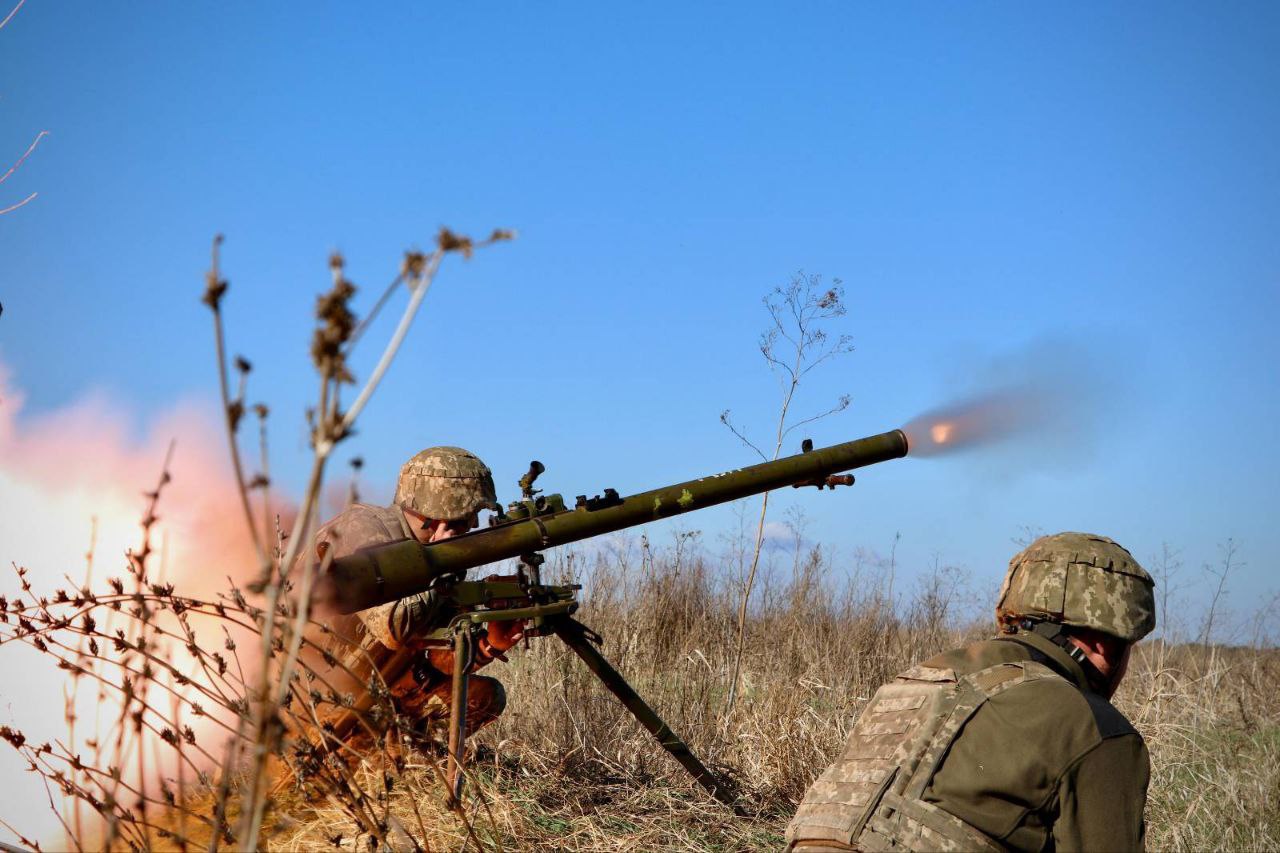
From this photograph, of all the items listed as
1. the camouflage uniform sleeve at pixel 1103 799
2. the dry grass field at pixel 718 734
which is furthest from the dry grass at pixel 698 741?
the camouflage uniform sleeve at pixel 1103 799

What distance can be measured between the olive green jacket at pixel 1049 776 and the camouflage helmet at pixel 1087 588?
515 millimetres

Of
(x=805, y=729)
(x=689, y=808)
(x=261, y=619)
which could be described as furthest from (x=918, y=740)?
(x=805, y=729)

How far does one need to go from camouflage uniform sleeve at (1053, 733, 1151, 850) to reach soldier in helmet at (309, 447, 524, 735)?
2485 millimetres

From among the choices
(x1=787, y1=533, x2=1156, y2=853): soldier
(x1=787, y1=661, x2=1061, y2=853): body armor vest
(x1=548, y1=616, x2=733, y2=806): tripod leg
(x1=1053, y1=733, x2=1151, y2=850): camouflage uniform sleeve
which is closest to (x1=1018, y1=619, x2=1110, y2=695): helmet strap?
(x1=787, y1=533, x2=1156, y2=853): soldier

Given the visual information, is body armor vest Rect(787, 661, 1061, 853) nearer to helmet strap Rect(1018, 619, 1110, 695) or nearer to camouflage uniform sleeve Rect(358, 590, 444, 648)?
helmet strap Rect(1018, 619, 1110, 695)

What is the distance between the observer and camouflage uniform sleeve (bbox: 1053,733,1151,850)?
→ 2795 mm

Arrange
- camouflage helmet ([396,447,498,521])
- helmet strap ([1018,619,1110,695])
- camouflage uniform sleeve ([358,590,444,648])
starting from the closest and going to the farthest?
helmet strap ([1018,619,1110,695])
camouflage uniform sleeve ([358,590,444,648])
camouflage helmet ([396,447,498,521])

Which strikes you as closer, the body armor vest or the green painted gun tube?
the body armor vest

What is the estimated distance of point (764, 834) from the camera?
504 centimetres

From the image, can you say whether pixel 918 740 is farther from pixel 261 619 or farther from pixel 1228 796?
pixel 1228 796

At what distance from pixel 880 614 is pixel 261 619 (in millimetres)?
8017

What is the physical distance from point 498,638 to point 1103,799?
8.54 feet

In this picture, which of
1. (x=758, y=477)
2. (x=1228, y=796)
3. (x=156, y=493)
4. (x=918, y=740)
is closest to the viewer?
(x=156, y=493)

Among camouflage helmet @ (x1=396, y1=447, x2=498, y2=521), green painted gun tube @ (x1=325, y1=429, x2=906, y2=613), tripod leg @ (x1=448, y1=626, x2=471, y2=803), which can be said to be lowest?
tripod leg @ (x1=448, y1=626, x2=471, y2=803)
